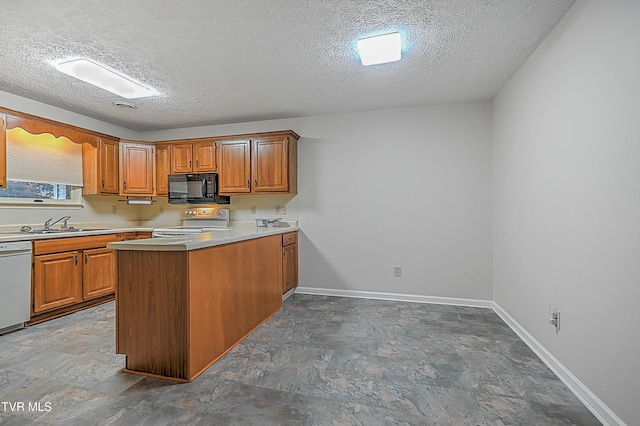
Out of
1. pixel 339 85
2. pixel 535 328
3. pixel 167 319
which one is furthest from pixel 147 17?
pixel 535 328

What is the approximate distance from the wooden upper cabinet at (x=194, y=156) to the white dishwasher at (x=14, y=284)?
1938 millimetres

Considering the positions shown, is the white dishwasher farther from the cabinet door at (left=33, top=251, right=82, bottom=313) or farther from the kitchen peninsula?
the kitchen peninsula

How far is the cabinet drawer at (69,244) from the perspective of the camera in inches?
120

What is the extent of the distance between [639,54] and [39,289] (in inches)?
192

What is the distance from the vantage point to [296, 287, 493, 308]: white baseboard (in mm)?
3562

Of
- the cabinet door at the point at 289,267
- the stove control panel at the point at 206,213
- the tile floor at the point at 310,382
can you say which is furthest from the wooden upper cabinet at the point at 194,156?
the tile floor at the point at 310,382

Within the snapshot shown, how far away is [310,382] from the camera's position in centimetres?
195

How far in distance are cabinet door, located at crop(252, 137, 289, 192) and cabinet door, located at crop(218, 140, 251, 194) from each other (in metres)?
0.11

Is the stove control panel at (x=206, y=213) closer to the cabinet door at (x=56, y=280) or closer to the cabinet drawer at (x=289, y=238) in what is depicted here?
the cabinet drawer at (x=289, y=238)

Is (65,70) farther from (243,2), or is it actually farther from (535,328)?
(535,328)

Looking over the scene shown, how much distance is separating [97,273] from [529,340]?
15.2ft

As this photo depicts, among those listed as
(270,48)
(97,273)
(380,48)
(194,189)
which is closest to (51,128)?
(194,189)

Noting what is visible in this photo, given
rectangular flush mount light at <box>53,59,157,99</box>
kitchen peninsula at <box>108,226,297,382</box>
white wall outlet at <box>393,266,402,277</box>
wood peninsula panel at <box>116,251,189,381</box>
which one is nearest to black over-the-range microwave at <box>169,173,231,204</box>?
rectangular flush mount light at <box>53,59,157,99</box>

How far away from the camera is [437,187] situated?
3.70m
